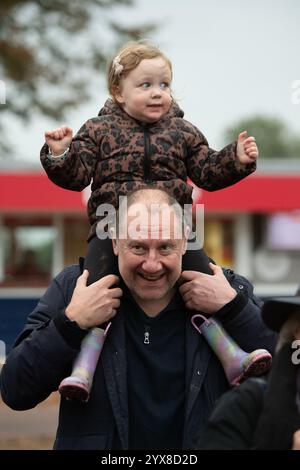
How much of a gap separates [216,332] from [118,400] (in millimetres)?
440

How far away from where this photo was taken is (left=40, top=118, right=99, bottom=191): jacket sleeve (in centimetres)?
328

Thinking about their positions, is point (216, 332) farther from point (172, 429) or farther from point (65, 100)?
point (65, 100)

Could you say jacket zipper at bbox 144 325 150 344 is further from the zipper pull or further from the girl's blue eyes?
the girl's blue eyes

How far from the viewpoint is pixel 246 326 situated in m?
3.22

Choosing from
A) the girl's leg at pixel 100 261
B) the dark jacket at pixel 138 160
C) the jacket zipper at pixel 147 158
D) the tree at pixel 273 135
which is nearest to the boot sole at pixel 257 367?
the girl's leg at pixel 100 261

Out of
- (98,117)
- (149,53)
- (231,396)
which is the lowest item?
(231,396)

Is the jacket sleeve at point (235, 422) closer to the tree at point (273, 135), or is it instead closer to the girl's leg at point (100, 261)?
the girl's leg at point (100, 261)

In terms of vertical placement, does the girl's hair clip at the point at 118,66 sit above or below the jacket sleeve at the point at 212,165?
above

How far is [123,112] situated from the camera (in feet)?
11.7

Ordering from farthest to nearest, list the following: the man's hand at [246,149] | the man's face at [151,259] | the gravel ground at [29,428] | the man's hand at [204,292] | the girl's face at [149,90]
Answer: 1. the gravel ground at [29,428]
2. the girl's face at [149,90]
3. the man's hand at [246,149]
4. the man's hand at [204,292]
5. the man's face at [151,259]

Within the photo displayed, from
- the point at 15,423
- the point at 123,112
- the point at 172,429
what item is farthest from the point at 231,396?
the point at 15,423

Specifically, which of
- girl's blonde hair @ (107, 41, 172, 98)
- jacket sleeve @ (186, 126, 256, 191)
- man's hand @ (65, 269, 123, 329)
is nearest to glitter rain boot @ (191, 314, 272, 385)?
man's hand @ (65, 269, 123, 329)

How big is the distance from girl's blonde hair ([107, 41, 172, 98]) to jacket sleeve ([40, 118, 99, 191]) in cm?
21

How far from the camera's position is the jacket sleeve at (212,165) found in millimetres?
3379
